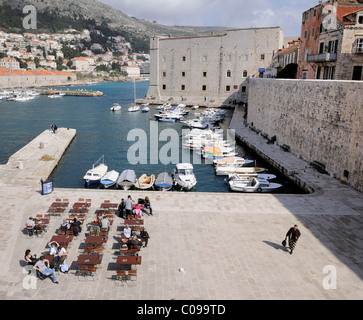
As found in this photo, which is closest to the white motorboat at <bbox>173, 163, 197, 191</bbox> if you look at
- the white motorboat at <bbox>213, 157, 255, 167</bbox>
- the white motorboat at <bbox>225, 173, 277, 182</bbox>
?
the white motorboat at <bbox>225, 173, 277, 182</bbox>

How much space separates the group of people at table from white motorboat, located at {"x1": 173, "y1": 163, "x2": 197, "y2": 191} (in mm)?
5998

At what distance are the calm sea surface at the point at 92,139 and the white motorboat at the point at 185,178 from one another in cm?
67

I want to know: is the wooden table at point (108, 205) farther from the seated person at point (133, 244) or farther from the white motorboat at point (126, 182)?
the white motorboat at point (126, 182)

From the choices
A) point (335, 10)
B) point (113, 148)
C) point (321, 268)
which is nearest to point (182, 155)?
point (113, 148)

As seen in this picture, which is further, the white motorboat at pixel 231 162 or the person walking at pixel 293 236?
the white motorboat at pixel 231 162

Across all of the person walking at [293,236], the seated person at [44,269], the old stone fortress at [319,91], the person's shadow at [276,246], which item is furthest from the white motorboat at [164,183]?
the seated person at [44,269]

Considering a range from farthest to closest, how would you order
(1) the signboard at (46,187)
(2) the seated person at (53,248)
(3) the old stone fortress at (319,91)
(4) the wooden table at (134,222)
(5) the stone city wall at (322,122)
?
(3) the old stone fortress at (319,91) → (5) the stone city wall at (322,122) → (1) the signboard at (46,187) → (4) the wooden table at (134,222) → (2) the seated person at (53,248)

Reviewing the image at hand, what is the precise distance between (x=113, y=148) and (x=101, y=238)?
20.1 m

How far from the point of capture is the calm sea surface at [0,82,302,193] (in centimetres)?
2094

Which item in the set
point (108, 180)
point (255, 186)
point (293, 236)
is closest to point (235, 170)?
point (255, 186)

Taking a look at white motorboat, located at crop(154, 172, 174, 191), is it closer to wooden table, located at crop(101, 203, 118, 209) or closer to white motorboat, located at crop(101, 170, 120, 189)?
white motorboat, located at crop(101, 170, 120, 189)

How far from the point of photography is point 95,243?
9.80 metres

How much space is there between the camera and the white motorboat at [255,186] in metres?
18.1
